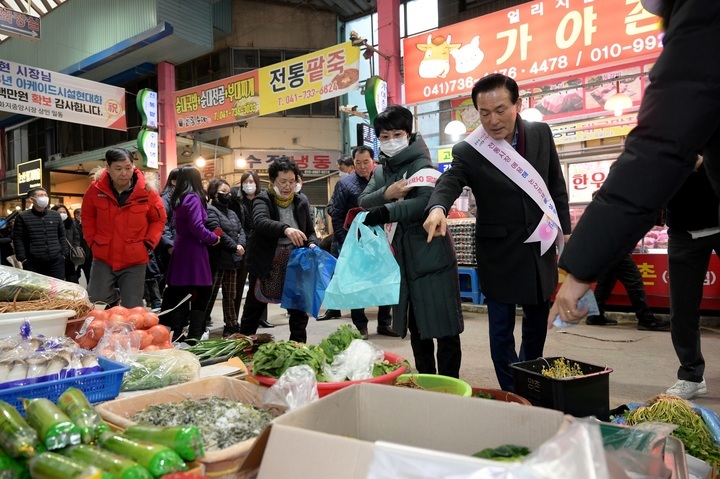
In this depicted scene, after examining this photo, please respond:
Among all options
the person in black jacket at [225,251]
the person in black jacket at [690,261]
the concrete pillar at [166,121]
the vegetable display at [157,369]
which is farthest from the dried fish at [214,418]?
the concrete pillar at [166,121]

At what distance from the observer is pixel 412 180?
2711 mm

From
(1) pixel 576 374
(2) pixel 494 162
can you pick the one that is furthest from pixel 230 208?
(1) pixel 576 374

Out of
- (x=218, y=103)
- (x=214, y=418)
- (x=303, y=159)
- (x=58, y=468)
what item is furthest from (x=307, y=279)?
(x=303, y=159)

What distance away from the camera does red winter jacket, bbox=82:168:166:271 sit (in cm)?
408

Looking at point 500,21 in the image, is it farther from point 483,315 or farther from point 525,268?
point 525,268

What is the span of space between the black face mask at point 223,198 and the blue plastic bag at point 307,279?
86.3 inches

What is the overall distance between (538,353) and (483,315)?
4.34 metres

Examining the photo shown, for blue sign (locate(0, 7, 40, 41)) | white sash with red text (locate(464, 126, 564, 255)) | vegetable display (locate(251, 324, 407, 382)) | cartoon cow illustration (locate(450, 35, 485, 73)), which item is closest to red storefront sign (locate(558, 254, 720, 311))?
cartoon cow illustration (locate(450, 35, 485, 73))

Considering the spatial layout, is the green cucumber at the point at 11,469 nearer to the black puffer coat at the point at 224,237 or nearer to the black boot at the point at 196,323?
the black boot at the point at 196,323

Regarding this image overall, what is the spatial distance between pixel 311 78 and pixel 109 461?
8575 mm

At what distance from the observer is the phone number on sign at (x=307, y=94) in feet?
28.5

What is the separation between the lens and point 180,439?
3.52 feet

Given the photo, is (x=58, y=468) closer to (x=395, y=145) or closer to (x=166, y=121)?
(x=395, y=145)

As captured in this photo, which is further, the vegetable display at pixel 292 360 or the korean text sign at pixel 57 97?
the korean text sign at pixel 57 97
